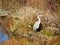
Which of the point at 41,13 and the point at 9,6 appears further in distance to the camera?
the point at 9,6

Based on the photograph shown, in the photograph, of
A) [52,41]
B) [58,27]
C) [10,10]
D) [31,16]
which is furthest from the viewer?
[10,10]

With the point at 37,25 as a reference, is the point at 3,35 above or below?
below

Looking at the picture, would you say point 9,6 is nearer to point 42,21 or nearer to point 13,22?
point 13,22

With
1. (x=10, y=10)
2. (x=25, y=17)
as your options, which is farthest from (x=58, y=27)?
(x=10, y=10)

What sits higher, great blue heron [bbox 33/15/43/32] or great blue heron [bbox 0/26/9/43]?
great blue heron [bbox 33/15/43/32]

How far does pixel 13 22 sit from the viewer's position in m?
4.14

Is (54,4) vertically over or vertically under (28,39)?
over

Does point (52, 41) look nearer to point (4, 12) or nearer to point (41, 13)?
point (41, 13)

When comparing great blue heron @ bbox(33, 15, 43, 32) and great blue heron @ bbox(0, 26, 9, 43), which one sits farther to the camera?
great blue heron @ bbox(33, 15, 43, 32)

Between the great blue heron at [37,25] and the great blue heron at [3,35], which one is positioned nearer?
the great blue heron at [3,35]

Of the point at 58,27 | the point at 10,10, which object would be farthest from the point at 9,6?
the point at 58,27

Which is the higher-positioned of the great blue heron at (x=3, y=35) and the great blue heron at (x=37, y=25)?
the great blue heron at (x=37, y=25)

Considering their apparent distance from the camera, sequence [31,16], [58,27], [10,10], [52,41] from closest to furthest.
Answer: [52,41] < [58,27] < [31,16] < [10,10]

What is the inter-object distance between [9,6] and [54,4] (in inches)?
32.9
